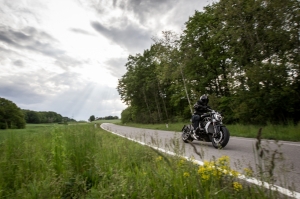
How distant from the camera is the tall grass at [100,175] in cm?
262

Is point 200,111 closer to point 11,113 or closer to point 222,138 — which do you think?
point 222,138

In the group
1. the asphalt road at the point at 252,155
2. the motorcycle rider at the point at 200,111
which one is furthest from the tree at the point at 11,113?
the motorcycle rider at the point at 200,111

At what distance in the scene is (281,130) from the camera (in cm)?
981

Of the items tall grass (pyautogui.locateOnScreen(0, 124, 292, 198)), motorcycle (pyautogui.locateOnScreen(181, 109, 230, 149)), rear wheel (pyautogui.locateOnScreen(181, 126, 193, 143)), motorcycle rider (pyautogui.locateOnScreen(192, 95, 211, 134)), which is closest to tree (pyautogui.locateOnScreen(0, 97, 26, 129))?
tall grass (pyautogui.locateOnScreen(0, 124, 292, 198))

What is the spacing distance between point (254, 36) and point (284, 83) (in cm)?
412

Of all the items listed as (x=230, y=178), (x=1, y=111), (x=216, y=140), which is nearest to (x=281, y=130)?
(x=216, y=140)

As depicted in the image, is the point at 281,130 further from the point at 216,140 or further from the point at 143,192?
the point at 143,192

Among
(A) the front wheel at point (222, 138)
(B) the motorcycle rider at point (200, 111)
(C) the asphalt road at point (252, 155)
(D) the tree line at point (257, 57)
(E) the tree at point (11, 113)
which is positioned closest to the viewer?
(C) the asphalt road at point (252, 155)

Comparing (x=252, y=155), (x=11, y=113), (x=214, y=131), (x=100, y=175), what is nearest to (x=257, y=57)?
(x=214, y=131)

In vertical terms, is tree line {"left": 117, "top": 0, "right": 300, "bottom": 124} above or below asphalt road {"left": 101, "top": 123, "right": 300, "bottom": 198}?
above

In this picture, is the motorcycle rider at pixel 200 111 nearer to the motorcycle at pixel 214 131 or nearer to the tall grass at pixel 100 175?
the motorcycle at pixel 214 131

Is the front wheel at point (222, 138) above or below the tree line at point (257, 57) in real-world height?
below

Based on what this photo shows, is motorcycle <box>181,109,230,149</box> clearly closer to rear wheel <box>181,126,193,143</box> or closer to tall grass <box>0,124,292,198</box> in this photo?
rear wheel <box>181,126,193,143</box>

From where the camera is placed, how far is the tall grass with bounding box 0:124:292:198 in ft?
8.61
